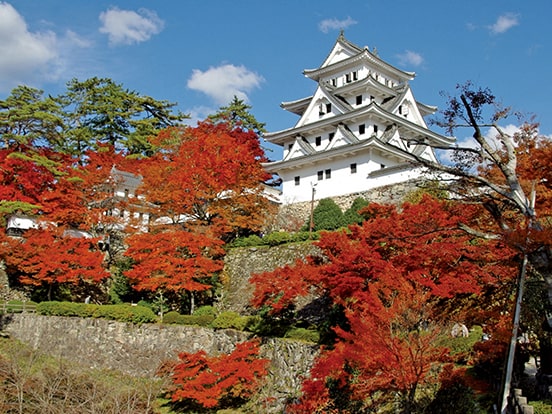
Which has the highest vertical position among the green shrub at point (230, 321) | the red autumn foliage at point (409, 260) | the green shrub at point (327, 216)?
the green shrub at point (327, 216)

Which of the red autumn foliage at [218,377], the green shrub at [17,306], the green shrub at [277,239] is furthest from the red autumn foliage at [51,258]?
the red autumn foliage at [218,377]

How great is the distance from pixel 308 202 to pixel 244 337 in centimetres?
1323

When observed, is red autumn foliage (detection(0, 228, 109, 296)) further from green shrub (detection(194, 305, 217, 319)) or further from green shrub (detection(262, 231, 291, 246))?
green shrub (detection(262, 231, 291, 246))

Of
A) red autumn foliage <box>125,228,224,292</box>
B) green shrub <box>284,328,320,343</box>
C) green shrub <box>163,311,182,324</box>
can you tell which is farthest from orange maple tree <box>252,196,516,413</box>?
green shrub <box>163,311,182,324</box>

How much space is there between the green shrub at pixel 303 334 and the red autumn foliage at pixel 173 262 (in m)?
5.88

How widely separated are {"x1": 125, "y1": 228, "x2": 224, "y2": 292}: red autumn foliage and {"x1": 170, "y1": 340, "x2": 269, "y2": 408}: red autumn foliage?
5386 millimetres

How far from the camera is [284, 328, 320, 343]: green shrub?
20.1m

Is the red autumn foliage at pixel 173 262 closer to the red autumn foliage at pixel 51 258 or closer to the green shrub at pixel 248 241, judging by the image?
the red autumn foliage at pixel 51 258

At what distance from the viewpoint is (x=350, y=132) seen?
33.8 metres

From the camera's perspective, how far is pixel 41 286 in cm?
2923

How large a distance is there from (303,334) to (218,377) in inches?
146

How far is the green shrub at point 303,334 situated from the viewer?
793 inches

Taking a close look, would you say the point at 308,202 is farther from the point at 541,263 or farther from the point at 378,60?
the point at 541,263

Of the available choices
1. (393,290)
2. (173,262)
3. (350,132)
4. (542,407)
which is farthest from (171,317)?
(542,407)
